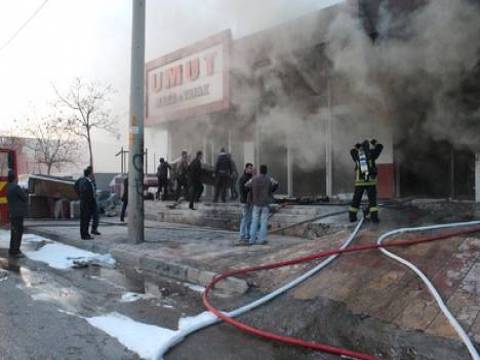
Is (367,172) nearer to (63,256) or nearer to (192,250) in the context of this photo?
(192,250)

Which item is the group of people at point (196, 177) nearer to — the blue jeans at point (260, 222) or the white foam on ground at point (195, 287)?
the blue jeans at point (260, 222)

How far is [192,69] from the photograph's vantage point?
1439 centimetres

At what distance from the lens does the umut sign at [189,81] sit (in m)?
12.7

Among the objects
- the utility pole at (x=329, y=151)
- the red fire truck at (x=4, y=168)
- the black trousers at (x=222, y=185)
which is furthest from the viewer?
the black trousers at (x=222, y=185)

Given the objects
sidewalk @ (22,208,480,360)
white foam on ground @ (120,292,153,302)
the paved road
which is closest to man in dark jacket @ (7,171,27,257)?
the paved road

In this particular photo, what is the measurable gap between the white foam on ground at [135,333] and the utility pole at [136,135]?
3919 millimetres

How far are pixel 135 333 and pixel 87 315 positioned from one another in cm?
76

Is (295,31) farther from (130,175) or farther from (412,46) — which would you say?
(130,175)

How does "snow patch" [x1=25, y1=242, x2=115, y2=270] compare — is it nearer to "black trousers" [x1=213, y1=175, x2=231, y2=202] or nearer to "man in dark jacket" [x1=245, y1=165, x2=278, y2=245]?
"man in dark jacket" [x1=245, y1=165, x2=278, y2=245]

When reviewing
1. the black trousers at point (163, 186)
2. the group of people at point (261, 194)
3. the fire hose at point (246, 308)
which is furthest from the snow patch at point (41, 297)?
the black trousers at point (163, 186)

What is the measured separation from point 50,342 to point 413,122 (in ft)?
25.2

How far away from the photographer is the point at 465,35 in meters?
6.83

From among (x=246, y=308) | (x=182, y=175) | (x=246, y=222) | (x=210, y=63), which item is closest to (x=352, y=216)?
(x=246, y=222)

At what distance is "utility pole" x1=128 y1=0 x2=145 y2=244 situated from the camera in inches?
321
